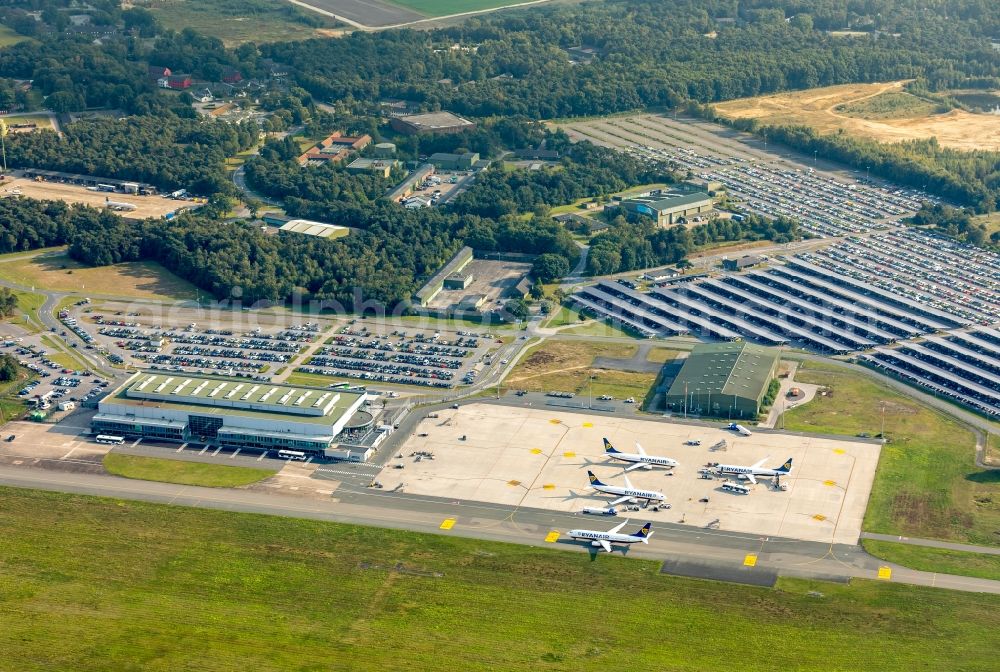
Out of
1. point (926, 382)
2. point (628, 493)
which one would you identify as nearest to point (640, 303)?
point (926, 382)

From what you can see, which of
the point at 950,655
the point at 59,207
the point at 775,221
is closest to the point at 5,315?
the point at 59,207

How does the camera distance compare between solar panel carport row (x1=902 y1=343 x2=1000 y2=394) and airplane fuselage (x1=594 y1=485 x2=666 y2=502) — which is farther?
solar panel carport row (x1=902 y1=343 x2=1000 y2=394)

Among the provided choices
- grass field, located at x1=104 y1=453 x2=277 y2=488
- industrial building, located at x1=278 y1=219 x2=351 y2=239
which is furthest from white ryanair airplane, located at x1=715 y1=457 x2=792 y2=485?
industrial building, located at x1=278 y1=219 x2=351 y2=239

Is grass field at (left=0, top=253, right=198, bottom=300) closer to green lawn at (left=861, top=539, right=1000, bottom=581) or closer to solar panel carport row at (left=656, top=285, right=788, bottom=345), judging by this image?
solar panel carport row at (left=656, top=285, right=788, bottom=345)

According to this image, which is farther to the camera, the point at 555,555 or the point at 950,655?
the point at 555,555

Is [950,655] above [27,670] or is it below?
above

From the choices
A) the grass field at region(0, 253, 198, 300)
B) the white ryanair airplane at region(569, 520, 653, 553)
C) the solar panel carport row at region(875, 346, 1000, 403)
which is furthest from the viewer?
the grass field at region(0, 253, 198, 300)

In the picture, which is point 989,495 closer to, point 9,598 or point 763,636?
point 763,636
